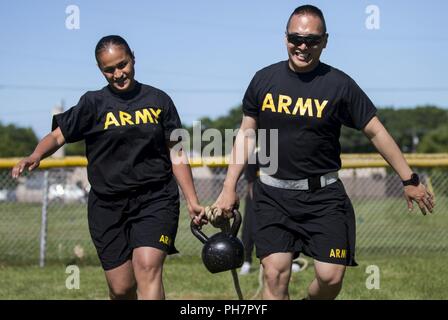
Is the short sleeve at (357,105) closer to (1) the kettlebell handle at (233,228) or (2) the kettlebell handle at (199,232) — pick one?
(1) the kettlebell handle at (233,228)

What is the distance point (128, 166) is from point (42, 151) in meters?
0.63

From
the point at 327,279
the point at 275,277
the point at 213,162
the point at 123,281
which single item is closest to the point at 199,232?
the point at 123,281

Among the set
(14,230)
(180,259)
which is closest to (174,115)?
(180,259)

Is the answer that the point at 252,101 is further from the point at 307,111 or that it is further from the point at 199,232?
the point at 199,232

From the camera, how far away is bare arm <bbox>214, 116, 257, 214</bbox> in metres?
5.25

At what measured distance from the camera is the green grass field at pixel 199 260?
8180 mm

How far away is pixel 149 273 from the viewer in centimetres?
528

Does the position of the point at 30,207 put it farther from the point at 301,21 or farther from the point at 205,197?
the point at 301,21

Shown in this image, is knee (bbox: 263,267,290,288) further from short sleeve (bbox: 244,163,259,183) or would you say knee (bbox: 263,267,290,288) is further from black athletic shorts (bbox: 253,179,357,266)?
short sleeve (bbox: 244,163,259,183)

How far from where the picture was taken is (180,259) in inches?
427

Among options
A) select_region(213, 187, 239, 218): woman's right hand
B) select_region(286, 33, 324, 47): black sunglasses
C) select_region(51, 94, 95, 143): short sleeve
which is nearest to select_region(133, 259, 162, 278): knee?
select_region(213, 187, 239, 218): woman's right hand

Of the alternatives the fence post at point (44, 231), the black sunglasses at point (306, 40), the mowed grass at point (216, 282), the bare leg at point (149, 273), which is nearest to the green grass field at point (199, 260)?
the mowed grass at point (216, 282)

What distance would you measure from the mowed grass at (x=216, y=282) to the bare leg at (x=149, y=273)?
2595mm
